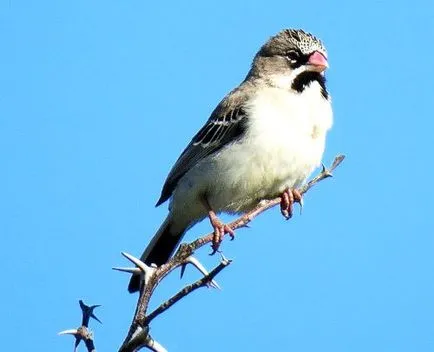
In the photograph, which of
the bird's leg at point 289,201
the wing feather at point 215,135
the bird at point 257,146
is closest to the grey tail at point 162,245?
the bird at point 257,146

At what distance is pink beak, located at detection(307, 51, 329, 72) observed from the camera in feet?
23.7

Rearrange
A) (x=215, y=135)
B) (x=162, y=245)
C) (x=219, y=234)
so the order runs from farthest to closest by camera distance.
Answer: (x=162, y=245), (x=215, y=135), (x=219, y=234)

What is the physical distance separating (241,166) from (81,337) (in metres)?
3.76

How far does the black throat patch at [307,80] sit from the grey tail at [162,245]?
63.9 inches

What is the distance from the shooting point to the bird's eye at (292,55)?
24.5ft

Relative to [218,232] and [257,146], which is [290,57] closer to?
[257,146]

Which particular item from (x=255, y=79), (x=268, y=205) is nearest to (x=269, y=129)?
(x=255, y=79)

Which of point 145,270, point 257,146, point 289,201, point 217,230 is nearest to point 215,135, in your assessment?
point 257,146

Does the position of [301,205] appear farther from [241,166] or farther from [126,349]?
[126,349]

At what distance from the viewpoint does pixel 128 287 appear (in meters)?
6.48

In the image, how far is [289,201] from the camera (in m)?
6.80

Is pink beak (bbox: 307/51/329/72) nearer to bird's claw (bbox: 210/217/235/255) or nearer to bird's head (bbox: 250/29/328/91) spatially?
bird's head (bbox: 250/29/328/91)

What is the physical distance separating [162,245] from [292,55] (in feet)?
6.62

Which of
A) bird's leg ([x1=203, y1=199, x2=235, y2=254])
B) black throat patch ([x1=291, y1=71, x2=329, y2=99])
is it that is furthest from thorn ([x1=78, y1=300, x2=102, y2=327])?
black throat patch ([x1=291, y1=71, x2=329, y2=99])
